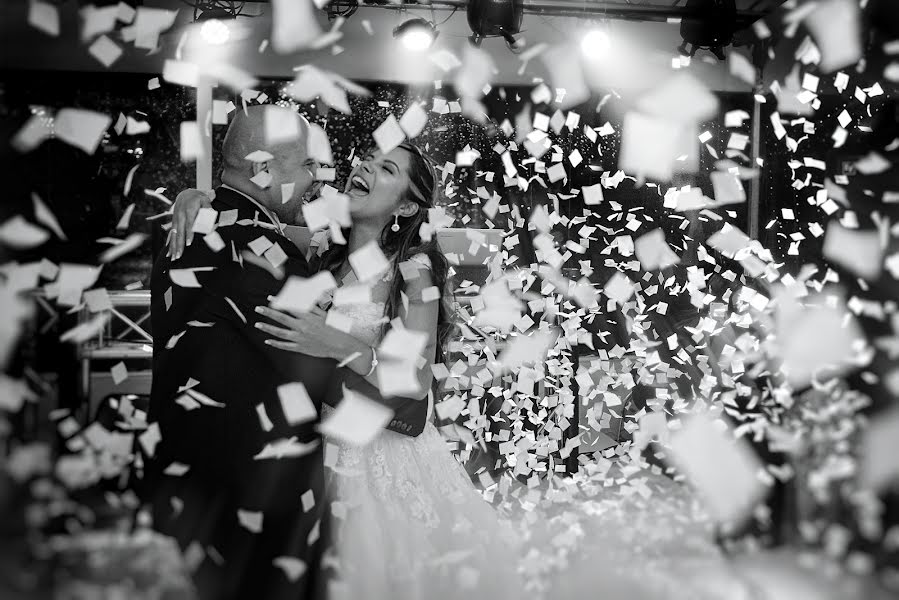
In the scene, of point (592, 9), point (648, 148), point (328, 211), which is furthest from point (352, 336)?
point (648, 148)

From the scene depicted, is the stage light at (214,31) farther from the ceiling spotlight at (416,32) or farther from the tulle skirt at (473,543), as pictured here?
the tulle skirt at (473,543)

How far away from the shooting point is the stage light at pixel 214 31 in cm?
386

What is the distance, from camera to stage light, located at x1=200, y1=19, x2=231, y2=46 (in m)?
3.86

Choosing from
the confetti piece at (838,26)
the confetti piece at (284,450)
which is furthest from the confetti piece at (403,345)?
the confetti piece at (838,26)

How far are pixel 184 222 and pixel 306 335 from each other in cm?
48

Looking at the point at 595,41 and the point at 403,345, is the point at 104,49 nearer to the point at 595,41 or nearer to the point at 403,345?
the point at 403,345

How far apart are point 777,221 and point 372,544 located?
4.72 meters

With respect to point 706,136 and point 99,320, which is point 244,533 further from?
point 706,136

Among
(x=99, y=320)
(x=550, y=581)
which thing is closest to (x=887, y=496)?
(x=550, y=581)

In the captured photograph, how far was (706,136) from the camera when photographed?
595 centimetres

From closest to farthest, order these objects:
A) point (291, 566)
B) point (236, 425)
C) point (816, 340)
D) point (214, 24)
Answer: point (816, 340) → point (291, 566) → point (236, 425) → point (214, 24)

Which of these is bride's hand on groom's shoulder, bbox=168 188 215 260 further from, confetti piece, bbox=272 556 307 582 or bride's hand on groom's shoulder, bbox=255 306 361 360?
confetti piece, bbox=272 556 307 582

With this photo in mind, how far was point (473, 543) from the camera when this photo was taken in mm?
2105

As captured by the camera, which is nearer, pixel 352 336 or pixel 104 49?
pixel 104 49
